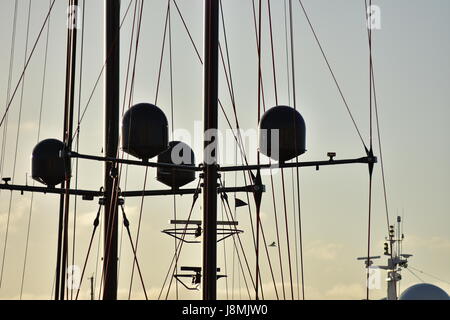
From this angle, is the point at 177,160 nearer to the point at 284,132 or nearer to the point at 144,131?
the point at 144,131

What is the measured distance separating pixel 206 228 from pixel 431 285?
54149 millimetres

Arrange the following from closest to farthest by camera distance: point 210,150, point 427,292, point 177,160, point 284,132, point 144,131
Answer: point 210,150 < point 284,132 < point 144,131 < point 177,160 < point 427,292

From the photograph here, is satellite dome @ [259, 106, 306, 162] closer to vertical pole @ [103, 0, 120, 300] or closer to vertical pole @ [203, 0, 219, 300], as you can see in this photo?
vertical pole @ [203, 0, 219, 300]

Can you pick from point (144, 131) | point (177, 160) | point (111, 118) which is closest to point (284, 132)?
point (144, 131)

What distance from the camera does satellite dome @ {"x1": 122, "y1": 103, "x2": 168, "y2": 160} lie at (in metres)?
18.1

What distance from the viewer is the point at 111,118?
22406mm

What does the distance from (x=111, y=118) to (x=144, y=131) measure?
425 cm

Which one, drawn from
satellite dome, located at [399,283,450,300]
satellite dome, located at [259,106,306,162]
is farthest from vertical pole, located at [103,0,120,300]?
satellite dome, located at [399,283,450,300]

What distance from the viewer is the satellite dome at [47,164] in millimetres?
22234

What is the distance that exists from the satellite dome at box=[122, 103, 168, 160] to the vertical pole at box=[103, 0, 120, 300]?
3129 millimetres

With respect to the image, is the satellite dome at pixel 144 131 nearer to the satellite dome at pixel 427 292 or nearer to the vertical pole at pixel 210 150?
the vertical pole at pixel 210 150

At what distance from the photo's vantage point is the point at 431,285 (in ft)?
216
